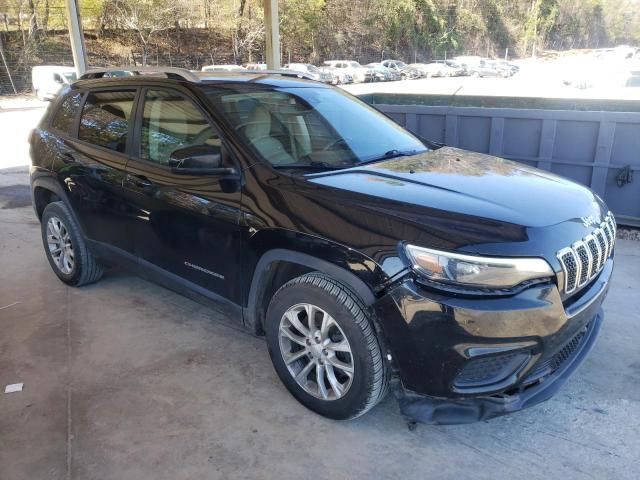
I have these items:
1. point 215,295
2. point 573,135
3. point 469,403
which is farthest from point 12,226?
point 573,135

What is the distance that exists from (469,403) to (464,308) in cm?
46

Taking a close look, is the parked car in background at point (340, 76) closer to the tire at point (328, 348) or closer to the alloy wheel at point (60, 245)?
the alloy wheel at point (60, 245)

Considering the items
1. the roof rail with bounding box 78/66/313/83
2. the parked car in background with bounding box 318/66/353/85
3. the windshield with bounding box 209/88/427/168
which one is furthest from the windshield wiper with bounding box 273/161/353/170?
the parked car in background with bounding box 318/66/353/85

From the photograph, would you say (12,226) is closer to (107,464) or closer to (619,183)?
(107,464)

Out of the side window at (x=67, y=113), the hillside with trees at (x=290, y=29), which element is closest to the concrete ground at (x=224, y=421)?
the side window at (x=67, y=113)

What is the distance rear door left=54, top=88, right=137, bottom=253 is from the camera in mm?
3689

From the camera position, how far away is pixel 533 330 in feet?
7.28

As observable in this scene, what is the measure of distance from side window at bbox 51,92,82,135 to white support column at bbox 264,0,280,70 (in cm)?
525

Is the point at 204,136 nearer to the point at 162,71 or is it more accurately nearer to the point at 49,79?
the point at 162,71

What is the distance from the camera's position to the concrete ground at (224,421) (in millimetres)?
2475

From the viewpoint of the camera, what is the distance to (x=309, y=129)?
3.35 meters

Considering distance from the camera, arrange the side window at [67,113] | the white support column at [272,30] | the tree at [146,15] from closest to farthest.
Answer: the side window at [67,113], the white support column at [272,30], the tree at [146,15]

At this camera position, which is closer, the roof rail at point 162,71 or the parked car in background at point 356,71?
the roof rail at point 162,71

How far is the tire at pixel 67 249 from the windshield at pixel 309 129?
6.17ft
